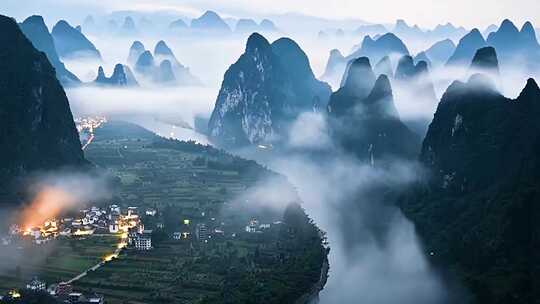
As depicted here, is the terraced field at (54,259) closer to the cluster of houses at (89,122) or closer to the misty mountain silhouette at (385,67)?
the cluster of houses at (89,122)

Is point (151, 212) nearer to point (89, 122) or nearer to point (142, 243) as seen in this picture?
point (142, 243)

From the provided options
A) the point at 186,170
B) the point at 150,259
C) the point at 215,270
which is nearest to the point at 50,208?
the point at 150,259

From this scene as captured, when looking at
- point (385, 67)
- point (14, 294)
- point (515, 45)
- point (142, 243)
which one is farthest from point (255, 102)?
point (14, 294)

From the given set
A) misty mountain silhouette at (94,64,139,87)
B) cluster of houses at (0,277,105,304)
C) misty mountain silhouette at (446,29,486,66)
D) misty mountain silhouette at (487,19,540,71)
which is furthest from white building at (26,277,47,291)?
misty mountain silhouette at (94,64,139,87)

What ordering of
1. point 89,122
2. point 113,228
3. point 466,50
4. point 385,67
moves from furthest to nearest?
point 466,50 < point 385,67 < point 89,122 < point 113,228

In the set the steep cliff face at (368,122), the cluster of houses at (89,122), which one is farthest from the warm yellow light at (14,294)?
the cluster of houses at (89,122)

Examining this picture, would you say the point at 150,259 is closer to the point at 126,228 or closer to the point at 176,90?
the point at 126,228
